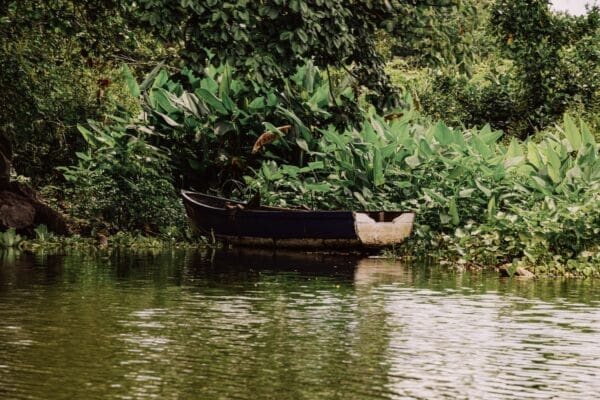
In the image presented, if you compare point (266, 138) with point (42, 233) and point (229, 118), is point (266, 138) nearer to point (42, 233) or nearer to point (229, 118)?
point (229, 118)

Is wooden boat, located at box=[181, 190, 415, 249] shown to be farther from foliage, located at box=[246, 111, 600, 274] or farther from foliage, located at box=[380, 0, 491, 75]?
foliage, located at box=[380, 0, 491, 75]

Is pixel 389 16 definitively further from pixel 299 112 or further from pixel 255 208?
pixel 299 112

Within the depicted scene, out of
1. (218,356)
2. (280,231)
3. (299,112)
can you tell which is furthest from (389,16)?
(218,356)

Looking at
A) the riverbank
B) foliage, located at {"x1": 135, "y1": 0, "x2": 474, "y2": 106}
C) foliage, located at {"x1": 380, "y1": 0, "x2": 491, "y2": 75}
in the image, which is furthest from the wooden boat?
foliage, located at {"x1": 135, "y1": 0, "x2": 474, "y2": 106}

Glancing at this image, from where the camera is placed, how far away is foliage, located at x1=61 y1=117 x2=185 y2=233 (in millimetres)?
20578

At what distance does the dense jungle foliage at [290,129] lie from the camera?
14398mm

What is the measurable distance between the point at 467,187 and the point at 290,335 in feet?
33.7

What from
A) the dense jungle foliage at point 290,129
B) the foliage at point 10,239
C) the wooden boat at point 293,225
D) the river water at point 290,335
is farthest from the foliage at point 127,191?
the river water at point 290,335

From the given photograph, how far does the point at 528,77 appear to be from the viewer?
1179 inches

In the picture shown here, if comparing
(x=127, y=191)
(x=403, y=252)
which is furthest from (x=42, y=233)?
(x=403, y=252)

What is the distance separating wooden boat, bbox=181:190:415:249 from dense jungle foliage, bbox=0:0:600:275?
445 millimetres

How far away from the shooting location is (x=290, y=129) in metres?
21.9

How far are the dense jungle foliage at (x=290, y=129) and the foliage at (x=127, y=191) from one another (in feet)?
0.11

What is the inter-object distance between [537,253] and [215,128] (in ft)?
25.5
